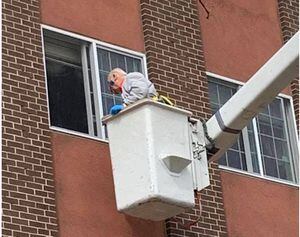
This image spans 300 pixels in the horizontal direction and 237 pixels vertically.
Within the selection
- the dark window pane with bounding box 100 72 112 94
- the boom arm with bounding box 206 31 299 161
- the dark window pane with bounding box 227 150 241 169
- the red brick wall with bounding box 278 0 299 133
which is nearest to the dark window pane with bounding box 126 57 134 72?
the dark window pane with bounding box 100 72 112 94

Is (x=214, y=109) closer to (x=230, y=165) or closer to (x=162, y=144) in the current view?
(x=230, y=165)

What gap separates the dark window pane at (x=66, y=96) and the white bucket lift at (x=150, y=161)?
79cm

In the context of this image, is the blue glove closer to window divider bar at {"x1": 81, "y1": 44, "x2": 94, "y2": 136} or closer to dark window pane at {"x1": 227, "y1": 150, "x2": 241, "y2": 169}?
window divider bar at {"x1": 81, "y1": 44, "x2": 94, "y2": 136}

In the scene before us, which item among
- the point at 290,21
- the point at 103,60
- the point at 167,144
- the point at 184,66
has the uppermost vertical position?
the point at 290,21

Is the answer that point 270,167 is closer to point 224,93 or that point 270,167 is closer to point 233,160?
point 233,160

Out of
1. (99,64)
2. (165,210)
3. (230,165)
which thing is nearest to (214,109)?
(230,165)

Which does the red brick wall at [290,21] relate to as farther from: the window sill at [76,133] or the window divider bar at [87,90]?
the window sill at [76,133]

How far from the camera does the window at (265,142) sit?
705 inches

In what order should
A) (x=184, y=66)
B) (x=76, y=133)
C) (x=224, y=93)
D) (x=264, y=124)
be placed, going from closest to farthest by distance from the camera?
(x=76, y=133) < (x=184, y=66) < (x=224, y=93) < (x=264, y=124)

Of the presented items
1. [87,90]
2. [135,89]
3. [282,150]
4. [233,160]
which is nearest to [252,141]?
[233,160]

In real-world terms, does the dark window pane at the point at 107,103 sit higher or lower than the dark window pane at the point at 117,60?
lower

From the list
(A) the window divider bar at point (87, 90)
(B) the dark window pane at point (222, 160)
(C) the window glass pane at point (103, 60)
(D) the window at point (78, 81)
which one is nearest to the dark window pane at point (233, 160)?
(B) the dark window pane at point (222, 160)

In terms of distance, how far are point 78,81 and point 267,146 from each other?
3417mm

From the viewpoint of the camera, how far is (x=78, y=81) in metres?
16.3
